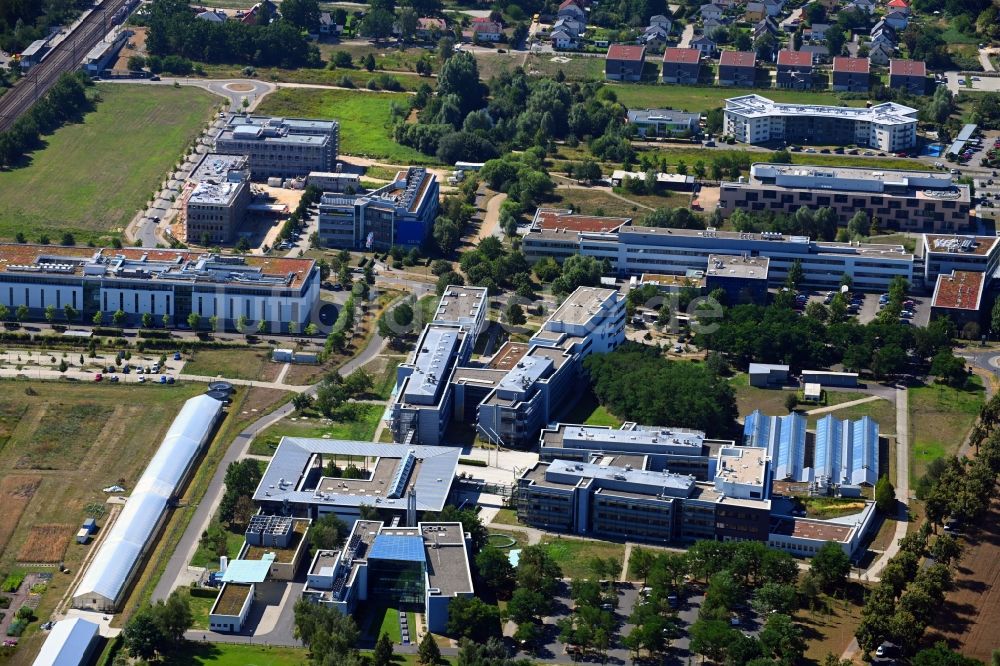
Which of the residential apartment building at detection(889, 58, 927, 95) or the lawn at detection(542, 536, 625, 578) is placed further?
the residential apartment building at detection(889, 58, 927, 95)

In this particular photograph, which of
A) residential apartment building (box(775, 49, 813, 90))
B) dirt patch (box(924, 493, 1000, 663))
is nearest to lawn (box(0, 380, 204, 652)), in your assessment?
dirt patch (box(924, 493, 1000, 663))

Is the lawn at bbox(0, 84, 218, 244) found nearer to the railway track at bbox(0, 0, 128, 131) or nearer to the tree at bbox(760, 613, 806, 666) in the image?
the railway track at bbox(0, 0, 128, 131)

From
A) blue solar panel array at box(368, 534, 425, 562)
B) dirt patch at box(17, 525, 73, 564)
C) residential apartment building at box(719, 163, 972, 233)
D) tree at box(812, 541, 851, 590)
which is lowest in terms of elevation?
dirt patch at box(17, 525, 73, 564)

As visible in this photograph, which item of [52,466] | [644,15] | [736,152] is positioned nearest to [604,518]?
[52,466]

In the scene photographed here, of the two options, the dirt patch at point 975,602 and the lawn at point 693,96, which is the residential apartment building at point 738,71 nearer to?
the lawn at point 693,96

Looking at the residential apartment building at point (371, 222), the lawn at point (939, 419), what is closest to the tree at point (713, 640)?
the lawn at point (939, 419)

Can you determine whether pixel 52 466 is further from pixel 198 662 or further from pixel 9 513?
pixel 198 662
